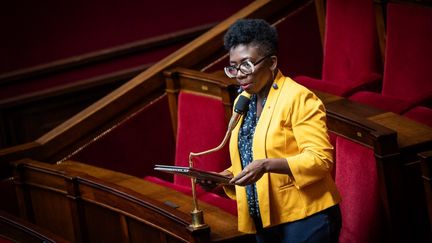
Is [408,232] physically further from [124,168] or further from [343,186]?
[124,168]

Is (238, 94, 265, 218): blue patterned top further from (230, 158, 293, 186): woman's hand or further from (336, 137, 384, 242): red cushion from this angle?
(336, 137, 384, 242): red cushion

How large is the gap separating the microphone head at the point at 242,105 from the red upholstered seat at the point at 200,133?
1.14 ft

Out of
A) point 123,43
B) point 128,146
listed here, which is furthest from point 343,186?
point 123,43

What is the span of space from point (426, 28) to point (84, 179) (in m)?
0.49

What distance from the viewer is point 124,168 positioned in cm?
140

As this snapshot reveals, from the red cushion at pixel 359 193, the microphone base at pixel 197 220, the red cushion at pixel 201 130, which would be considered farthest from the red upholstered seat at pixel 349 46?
the microphone base at pixel 197 220

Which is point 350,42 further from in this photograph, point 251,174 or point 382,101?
point 251,174

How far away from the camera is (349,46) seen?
138 centimetres

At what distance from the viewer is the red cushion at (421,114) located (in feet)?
3.66

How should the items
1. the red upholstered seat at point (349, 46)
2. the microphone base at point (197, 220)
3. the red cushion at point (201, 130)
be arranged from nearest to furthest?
the microphone base at point (197, 220), the red cushion at point (201, 130), the red upholstered seat at point (349, 46)

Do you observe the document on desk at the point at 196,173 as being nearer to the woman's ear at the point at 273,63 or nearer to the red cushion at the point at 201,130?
the woman's ear at the point at 273,63

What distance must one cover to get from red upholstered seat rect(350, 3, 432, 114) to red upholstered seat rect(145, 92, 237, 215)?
0.20 meters

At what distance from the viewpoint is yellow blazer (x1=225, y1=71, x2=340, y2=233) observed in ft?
2.46

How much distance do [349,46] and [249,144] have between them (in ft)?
2.04
